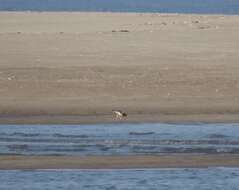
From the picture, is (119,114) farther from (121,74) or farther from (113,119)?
(121,74)

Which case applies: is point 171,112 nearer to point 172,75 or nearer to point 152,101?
point 152,101

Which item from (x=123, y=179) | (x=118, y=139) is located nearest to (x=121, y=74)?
(x=118, y=139)

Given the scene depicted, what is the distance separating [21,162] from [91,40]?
2001 cm

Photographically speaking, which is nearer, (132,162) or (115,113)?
(132,162)

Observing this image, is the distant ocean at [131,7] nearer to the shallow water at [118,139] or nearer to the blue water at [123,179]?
the shallow water at [118,139]

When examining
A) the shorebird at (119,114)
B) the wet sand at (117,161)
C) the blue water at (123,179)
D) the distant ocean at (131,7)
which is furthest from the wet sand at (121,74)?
the distant ocean at (131,7)

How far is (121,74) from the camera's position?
26.5 meters

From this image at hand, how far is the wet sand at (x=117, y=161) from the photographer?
16062mm

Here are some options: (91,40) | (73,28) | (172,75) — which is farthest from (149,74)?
(73,28)

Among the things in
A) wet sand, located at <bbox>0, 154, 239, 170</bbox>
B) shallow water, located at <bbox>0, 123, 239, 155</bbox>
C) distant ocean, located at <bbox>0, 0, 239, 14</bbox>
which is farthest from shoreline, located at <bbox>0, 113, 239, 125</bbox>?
distant ocean, located at <bbox>0, 0, 239, 14</bbox>

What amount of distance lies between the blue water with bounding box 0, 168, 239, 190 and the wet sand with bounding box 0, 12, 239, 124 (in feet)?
16.9

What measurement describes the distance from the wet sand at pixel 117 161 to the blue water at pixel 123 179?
39 centimetres

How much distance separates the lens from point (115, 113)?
2116 cm

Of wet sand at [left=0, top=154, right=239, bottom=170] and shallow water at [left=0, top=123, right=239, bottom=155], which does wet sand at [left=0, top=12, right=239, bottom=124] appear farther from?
wet sand at [left=0, top=154, right=239, bottom=170]
